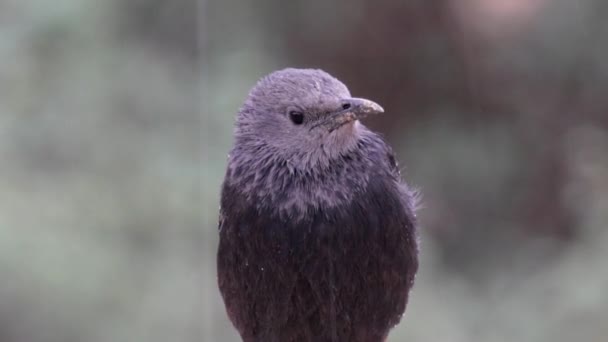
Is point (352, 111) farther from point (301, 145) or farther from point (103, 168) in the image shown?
point (103, 168)

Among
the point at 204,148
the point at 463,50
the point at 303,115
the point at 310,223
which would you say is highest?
the point at 463,50

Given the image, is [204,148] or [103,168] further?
[103,168]

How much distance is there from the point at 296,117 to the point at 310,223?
15 cm

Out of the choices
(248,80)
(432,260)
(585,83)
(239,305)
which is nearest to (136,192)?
(248,80)

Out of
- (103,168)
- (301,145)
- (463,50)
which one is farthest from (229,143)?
(463,50)

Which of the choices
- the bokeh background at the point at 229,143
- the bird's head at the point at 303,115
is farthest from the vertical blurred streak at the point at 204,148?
the bird's head at the point at 303,115

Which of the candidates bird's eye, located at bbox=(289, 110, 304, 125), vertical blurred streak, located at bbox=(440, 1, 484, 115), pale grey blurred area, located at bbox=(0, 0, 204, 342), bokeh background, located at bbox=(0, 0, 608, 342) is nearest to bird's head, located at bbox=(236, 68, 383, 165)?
bird's eye, located at bbox=(289, 110, 304, 125)

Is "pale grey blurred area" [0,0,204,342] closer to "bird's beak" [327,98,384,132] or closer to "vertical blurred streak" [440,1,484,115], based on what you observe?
"vertical blurred streak" [440,1,484,115]

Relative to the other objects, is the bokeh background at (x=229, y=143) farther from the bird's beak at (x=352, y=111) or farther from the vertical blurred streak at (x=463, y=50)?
the bird's beak at (x=352, y=111)

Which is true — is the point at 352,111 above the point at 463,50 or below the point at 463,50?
below

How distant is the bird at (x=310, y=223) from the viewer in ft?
4.34

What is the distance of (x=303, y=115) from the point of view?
1.31 meters

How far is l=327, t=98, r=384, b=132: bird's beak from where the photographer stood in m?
1.26

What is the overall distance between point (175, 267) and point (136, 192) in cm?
21
